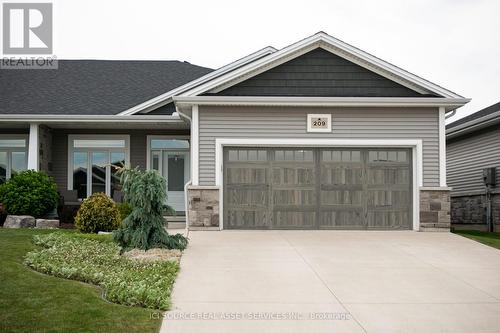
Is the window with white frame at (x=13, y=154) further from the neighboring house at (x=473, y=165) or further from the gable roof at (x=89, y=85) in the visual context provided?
the neighboring house at (x=473, y=165)

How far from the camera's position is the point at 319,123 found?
13.4 metres

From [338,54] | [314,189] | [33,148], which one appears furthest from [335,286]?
[33,148]

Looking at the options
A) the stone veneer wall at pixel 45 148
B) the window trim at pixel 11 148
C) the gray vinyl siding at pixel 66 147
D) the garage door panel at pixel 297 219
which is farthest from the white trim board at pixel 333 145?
the window trim at pixel 11 148

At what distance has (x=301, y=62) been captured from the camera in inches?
543

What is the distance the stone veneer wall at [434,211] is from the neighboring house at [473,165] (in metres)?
3.95

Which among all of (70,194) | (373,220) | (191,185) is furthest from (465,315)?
(70,194)

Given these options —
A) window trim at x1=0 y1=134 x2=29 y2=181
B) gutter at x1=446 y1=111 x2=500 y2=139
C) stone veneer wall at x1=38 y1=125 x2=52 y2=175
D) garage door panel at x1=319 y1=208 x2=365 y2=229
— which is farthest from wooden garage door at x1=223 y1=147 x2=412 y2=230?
window trim at x1=0 y1=134 x2=29 y2=181

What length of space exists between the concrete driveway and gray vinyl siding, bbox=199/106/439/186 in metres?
2.64

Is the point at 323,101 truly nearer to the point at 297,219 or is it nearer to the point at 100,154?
the point at 297,219

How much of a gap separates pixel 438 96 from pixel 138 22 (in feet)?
55.9

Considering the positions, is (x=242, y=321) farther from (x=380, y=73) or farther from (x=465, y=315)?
(x=380, y=73)

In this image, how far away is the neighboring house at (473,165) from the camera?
16.7 meters

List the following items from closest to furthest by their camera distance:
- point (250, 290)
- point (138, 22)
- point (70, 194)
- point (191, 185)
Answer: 1. point (250, 290)
2. point (191, 185)
3. point (70, 194)
4. point (138, 22)

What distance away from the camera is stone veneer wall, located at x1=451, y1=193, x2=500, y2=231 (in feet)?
55.2
